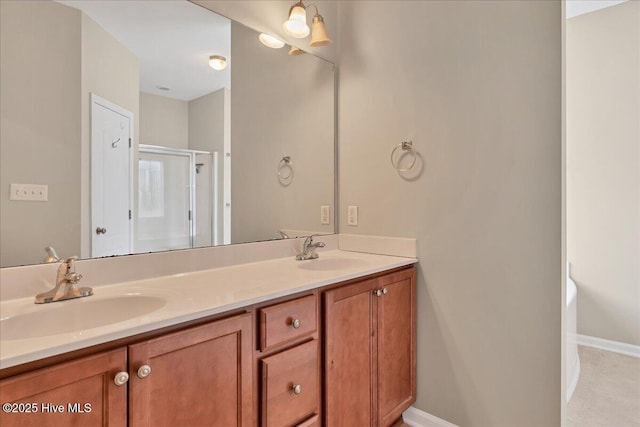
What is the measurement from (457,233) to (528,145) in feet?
1.64

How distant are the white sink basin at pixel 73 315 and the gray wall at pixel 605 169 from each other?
320 cm

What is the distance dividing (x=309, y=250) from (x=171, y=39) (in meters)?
1.20

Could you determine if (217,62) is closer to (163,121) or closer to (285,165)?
(163,121)

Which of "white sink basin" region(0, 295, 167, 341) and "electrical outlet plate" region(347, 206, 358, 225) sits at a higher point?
"electrical outlet plate" region(347, 206, 358, 225)

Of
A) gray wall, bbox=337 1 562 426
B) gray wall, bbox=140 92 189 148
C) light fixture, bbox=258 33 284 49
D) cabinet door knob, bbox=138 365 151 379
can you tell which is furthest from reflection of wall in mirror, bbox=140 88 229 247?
gray wall, bbox=337 1 562 426

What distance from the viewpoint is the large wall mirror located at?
3.60 feet

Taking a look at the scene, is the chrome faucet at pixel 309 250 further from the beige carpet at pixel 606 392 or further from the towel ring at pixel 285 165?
the beige carpet at pixel 606 392

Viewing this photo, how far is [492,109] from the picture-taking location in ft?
5.15

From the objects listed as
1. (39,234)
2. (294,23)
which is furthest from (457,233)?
(39,234)

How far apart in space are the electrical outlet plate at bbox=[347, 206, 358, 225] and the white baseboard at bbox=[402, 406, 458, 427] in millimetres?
1065

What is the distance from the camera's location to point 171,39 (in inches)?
57.8


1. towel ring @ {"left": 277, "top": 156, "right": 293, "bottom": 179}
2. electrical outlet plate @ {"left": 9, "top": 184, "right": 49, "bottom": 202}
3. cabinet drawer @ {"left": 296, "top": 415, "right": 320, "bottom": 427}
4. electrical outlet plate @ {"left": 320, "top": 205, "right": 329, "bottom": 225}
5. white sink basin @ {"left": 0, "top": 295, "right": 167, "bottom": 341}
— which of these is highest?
towel ring @ {"left": 277, "top": 156, "right": 293, "bottom": 179}

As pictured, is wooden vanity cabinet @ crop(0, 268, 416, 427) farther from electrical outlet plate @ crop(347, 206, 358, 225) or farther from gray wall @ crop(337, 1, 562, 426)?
electrical outlet plate @ crop(347, 206, 358, 225)

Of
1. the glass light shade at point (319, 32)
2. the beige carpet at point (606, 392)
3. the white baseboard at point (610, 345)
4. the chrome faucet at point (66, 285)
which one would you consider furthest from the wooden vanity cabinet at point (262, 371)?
the white baseboard at point (610, 345)
